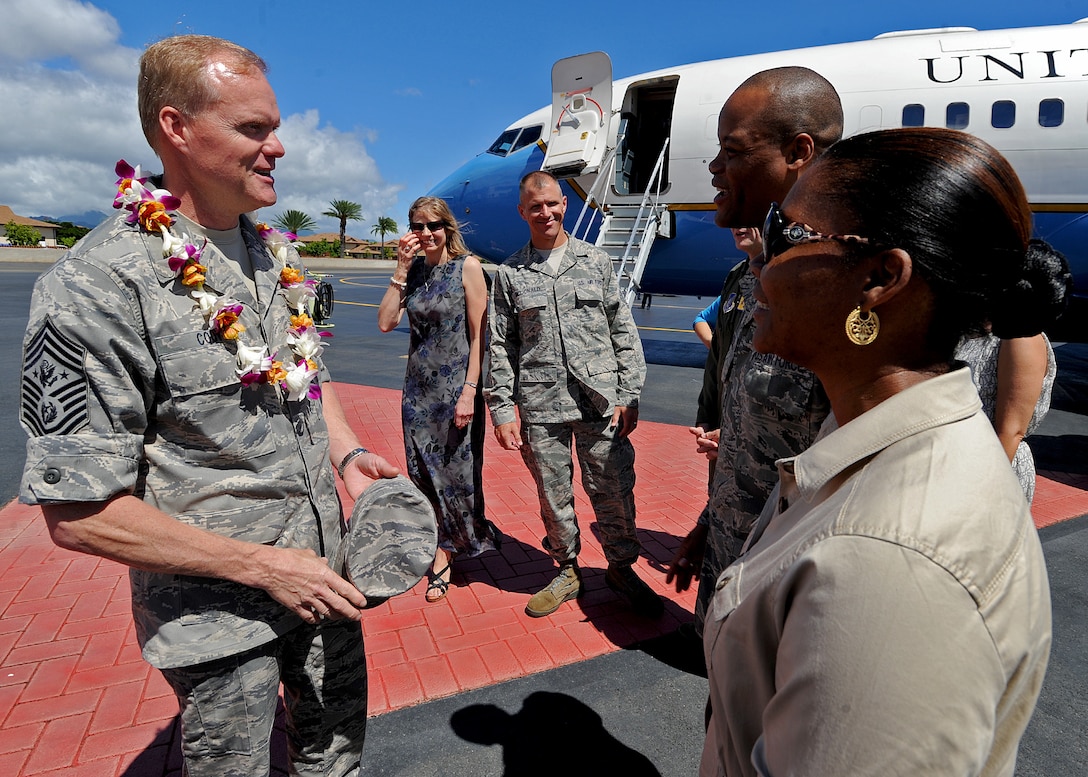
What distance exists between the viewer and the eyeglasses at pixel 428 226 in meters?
3.31

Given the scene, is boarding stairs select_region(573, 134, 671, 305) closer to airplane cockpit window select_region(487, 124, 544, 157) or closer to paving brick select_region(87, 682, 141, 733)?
airplane cockpit window select_region(487, 124, 544, 157)

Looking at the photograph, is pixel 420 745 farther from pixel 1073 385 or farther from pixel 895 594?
A: pixel 1073 385

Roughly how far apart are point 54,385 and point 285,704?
1093 millimetres

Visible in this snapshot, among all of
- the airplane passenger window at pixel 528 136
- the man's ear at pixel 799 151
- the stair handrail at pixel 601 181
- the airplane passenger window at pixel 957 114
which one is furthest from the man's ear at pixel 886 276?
the airplane passenger window at pixel 528 136

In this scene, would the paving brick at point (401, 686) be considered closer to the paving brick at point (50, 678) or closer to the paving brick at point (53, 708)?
the paving brick at point (53, 708)

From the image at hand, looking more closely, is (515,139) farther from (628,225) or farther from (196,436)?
(196,436)

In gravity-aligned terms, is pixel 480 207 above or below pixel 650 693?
above

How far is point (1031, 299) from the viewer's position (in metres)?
0.94

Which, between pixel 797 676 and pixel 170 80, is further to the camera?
pixel 170 80

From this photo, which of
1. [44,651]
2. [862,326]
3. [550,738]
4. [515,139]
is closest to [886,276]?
[862,326]

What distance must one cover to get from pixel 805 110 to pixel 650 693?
233 centimetres

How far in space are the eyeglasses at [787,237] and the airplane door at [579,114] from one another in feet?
28.1

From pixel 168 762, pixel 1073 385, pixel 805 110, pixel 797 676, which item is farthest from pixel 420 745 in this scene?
pixel 1073 385

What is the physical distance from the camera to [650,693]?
8.88 ft
